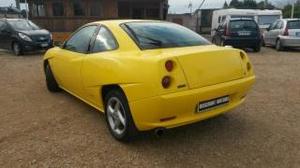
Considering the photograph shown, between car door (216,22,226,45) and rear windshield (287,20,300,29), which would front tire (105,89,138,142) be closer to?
car door (216,22,226,45)

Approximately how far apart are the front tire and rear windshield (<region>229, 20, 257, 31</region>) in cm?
1145

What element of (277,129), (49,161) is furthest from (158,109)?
(277,129)

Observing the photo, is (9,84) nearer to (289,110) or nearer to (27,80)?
(27,80)

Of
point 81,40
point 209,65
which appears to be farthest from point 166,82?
point 81,40

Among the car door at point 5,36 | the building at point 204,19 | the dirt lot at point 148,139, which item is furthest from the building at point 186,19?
the dirt lot at point 148,139

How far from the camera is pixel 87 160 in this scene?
3688 mm

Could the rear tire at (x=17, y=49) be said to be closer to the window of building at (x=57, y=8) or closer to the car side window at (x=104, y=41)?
the car side window at (x=104, y=41)

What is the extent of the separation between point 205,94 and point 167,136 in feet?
3.00

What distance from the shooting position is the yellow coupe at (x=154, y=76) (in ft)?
11.6

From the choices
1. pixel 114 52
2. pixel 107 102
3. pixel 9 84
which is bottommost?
pixel 9 84

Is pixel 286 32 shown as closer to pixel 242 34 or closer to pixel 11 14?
pixel 242 34

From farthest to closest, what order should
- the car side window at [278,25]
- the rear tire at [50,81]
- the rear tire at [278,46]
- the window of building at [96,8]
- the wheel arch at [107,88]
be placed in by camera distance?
the window of building at [96,8] < the car side window at [278,25] < the rear tire at [278,46] < the rear tire at [50,81] < the wheel arch at [107,88]

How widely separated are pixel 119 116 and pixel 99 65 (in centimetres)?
73

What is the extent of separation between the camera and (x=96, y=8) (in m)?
27.1
